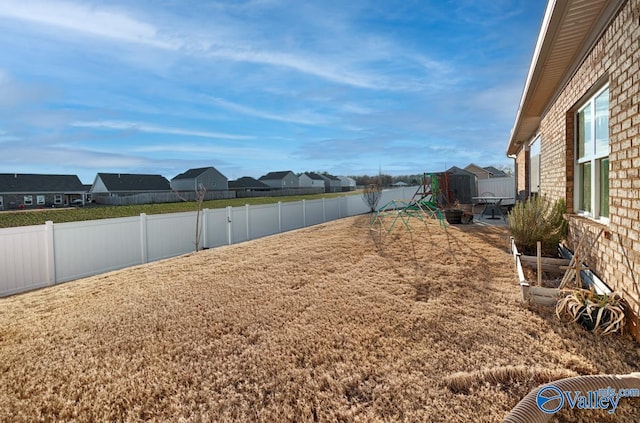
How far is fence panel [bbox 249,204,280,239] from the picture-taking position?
11844 millimetres

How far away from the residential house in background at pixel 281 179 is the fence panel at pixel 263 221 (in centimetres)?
5035

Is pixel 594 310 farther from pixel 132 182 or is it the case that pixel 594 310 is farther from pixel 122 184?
pixel 132 182

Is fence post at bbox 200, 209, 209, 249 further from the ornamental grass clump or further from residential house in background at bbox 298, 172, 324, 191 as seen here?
residential house in background at bbox 298, 172, 324, 191

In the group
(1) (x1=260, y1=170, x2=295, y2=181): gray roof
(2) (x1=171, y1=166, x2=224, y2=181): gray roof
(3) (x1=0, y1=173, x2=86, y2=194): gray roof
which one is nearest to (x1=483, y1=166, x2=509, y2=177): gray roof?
(1) (x1=260, y1=170, x2=295, y2=181): gray roof

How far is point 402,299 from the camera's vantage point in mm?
4227

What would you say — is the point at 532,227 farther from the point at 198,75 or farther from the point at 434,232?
the point at 198,75

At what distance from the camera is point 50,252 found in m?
6.45

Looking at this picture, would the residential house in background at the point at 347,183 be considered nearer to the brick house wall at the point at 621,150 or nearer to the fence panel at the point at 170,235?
the fence panel at the point at 170,235

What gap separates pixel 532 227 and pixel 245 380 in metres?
5.09

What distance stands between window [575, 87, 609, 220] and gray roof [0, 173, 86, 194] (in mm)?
54571

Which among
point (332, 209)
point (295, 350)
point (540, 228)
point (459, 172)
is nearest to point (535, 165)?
point (540, 228)

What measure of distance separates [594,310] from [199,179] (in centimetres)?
5007

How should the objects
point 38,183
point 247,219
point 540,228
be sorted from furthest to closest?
point 38,183
point 247,219
point 540,228

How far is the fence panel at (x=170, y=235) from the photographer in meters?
8.48
